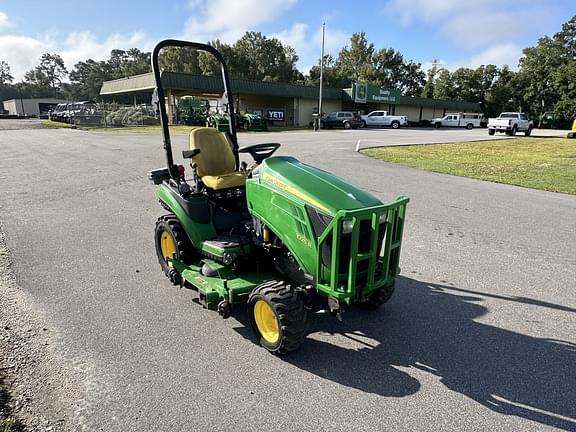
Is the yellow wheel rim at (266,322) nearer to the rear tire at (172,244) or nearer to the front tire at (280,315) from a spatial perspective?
the front tire at (280,315)

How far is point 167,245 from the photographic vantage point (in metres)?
4.05

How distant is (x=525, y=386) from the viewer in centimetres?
255

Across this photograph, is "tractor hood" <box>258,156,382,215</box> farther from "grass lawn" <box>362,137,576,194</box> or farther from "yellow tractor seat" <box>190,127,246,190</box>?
"grass lawn" <box>362,137,576,194</box>

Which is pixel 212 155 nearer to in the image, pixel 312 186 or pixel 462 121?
pixel 312 186

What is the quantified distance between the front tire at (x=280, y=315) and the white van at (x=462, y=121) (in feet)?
151

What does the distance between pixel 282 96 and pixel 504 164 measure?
28416 millimetres

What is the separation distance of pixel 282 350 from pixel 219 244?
1081 millimetres

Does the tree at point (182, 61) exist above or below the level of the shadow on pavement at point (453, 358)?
above

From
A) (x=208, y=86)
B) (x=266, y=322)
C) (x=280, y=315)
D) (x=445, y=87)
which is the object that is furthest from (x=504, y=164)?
(x=445, y=87)

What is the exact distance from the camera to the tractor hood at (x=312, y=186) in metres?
2.73

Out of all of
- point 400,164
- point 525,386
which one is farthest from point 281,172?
point 400,164

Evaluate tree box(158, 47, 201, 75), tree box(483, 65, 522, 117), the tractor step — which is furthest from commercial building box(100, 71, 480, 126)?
the tractor step

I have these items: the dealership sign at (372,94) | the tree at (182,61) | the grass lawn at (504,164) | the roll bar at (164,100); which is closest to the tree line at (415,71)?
the tree at (182,61)

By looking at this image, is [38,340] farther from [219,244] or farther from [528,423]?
[528,423]
